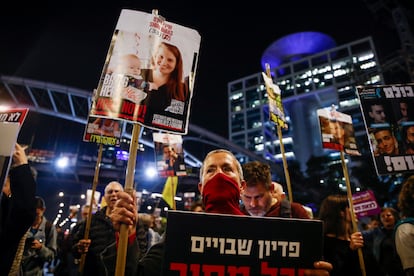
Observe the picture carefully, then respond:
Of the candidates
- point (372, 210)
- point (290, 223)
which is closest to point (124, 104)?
point (290, 223)

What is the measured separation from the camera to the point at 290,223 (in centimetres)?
177

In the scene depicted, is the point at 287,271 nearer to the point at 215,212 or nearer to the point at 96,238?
the point at 215,212

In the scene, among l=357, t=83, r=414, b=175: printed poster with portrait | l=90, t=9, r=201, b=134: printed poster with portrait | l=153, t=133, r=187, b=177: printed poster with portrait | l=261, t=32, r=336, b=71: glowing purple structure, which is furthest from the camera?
l=261, t=32, r=336, b=71: glowing purple structure

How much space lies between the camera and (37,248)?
5020 millimetres

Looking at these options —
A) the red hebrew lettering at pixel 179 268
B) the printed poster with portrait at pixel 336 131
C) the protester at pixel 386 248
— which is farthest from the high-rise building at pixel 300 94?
the red hebrew lettering at pixel 179 268

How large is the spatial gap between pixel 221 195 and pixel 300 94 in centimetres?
7532

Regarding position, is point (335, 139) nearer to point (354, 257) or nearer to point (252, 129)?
point (354, 257)

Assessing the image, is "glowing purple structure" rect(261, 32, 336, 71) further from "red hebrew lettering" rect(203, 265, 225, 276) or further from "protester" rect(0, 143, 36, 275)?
"red hebrew lettering" rect(203, 265, 225, 276)

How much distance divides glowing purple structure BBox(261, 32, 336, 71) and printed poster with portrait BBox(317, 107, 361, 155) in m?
73.6

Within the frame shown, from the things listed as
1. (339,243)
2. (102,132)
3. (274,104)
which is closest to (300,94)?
(274,104)

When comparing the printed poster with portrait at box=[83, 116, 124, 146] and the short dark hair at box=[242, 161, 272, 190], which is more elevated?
the printed poster with portrait at box=[83, 116, 124, 146]

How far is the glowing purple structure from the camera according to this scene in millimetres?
78250

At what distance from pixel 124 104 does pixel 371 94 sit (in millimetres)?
3965

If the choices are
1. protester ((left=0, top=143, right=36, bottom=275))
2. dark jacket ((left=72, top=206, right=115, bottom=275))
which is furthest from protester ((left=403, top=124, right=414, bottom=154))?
protester ((left=0, top=143, right=36, bottom=275))
